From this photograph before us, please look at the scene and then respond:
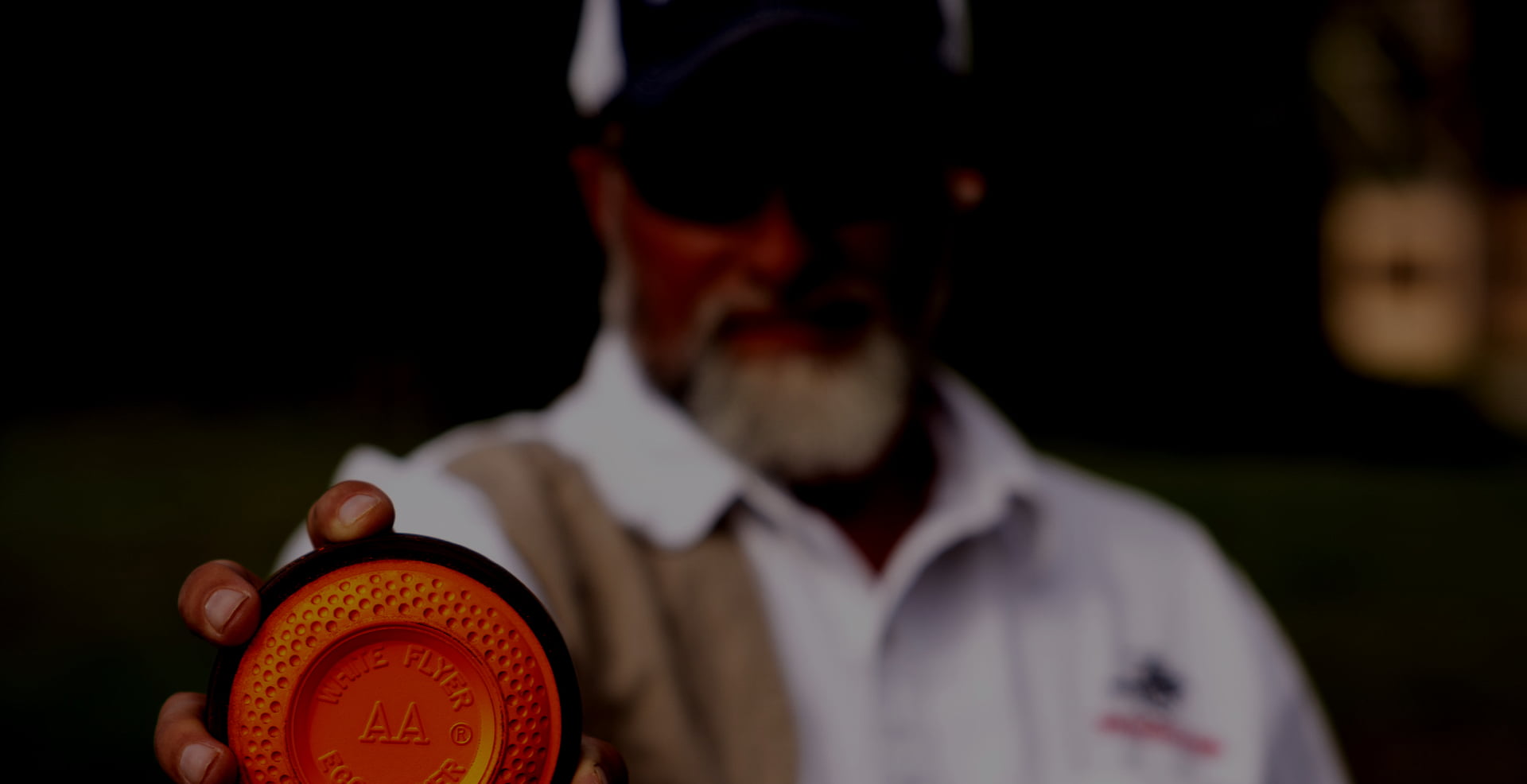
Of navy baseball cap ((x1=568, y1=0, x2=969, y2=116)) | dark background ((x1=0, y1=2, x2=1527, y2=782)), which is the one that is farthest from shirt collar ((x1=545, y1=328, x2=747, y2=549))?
dark background ((x1=0, y1=2, x2=1527, y2=782))

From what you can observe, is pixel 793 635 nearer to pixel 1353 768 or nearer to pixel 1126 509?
pixel 1126 509

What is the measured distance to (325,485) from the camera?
6957 mm

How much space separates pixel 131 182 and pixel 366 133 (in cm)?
154

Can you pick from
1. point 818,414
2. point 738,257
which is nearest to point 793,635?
point 818,414

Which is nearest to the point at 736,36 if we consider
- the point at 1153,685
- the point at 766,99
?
the point at 766,99

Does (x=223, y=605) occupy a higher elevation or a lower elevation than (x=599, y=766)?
higher

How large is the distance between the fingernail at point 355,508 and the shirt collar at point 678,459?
809 mm

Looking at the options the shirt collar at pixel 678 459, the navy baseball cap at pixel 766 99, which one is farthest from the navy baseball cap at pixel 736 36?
the shirt collar at pixel 678 459

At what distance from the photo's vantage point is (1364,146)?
979 centimetres

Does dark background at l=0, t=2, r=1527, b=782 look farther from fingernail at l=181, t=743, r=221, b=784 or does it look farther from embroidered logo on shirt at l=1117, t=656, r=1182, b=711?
fingernail at l=181, t=743, r=221, b=784

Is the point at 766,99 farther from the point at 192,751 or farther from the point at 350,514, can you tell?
the point at 192,751

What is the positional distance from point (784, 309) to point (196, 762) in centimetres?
125

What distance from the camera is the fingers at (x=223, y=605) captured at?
3.69ft

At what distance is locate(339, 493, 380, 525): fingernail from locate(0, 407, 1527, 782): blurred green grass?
3.92 m
